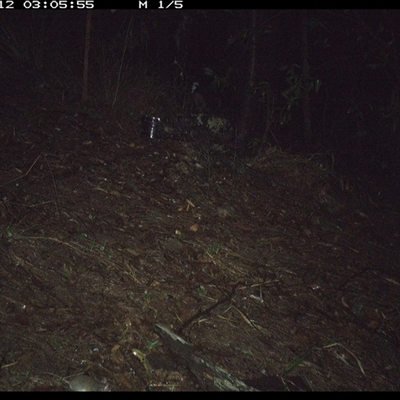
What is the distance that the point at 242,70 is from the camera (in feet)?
13.0

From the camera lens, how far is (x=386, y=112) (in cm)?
409

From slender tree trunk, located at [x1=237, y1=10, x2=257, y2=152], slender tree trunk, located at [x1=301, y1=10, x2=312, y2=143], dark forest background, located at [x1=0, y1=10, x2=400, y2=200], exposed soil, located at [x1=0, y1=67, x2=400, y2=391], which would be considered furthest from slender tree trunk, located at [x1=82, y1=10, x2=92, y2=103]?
slender tree trunk, located at [x1=301, y1=10, x2=312, y2=143]

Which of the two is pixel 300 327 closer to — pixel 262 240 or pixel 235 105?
pixel 262 240

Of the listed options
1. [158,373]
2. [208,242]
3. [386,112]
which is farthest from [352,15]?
[158,373]

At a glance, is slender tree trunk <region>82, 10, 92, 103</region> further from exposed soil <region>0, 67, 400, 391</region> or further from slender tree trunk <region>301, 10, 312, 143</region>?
slender tree trunk <region>301, 10, 312, 143</region>

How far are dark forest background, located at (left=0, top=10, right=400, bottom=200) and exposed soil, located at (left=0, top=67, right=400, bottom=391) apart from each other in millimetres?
364

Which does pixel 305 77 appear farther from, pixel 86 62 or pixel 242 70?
pixel 86 62

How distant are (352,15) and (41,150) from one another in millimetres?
2600

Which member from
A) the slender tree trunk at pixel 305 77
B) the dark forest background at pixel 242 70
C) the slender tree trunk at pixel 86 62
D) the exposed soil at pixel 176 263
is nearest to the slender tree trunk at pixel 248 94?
the dark forest background at pixel 242 70

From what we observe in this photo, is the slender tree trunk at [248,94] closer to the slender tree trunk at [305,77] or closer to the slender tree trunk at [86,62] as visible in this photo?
the slender tree trunk at [305,77]

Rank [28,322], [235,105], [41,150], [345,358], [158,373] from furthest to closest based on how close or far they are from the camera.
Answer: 1. [235,105]
2. [41,150]
3. [345,358]
4. [28,322]
5. [158,373]

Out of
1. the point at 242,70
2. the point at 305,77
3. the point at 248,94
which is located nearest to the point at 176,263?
the point at 248,94

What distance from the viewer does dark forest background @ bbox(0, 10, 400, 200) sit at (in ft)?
13.0

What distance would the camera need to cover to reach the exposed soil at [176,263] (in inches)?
75.1
